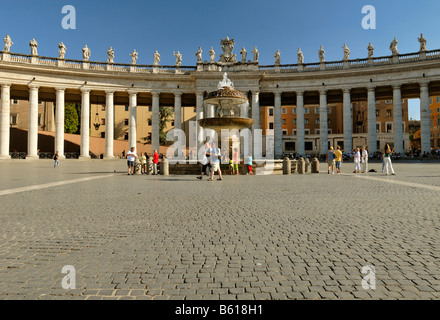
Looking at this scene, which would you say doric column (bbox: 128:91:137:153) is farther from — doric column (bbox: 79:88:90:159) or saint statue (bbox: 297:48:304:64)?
saint statue (bbox: 297:48:304:64)

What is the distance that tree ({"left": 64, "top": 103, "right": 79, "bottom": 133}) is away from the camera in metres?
61.2

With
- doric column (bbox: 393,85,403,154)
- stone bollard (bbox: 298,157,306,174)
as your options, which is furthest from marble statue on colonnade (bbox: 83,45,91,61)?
doric column (bbox: 393,85,403,154)

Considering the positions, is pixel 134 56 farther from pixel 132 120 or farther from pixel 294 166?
pixel 294 166

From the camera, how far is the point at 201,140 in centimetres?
4203

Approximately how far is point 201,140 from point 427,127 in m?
30.0

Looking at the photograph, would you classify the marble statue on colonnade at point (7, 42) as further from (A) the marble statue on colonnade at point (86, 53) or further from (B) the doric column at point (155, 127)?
(B) the doric column at point (155, 127)

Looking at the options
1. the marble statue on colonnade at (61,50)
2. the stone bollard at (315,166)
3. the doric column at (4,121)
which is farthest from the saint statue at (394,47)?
the doric column at (4,121)

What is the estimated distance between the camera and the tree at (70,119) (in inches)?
2409

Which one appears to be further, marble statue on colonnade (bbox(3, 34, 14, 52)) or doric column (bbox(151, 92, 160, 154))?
doric column (bbox(151, 92, 160, 154))

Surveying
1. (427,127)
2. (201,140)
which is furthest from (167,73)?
(427,127)

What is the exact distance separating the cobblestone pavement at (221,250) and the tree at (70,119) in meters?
58.4

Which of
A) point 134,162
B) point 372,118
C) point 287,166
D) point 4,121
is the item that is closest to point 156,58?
point 4,121

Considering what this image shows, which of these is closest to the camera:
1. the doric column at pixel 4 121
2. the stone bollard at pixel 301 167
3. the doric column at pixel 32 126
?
the stone bollard at pixel 301 167

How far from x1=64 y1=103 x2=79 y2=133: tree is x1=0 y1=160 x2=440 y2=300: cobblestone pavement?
192 feet
